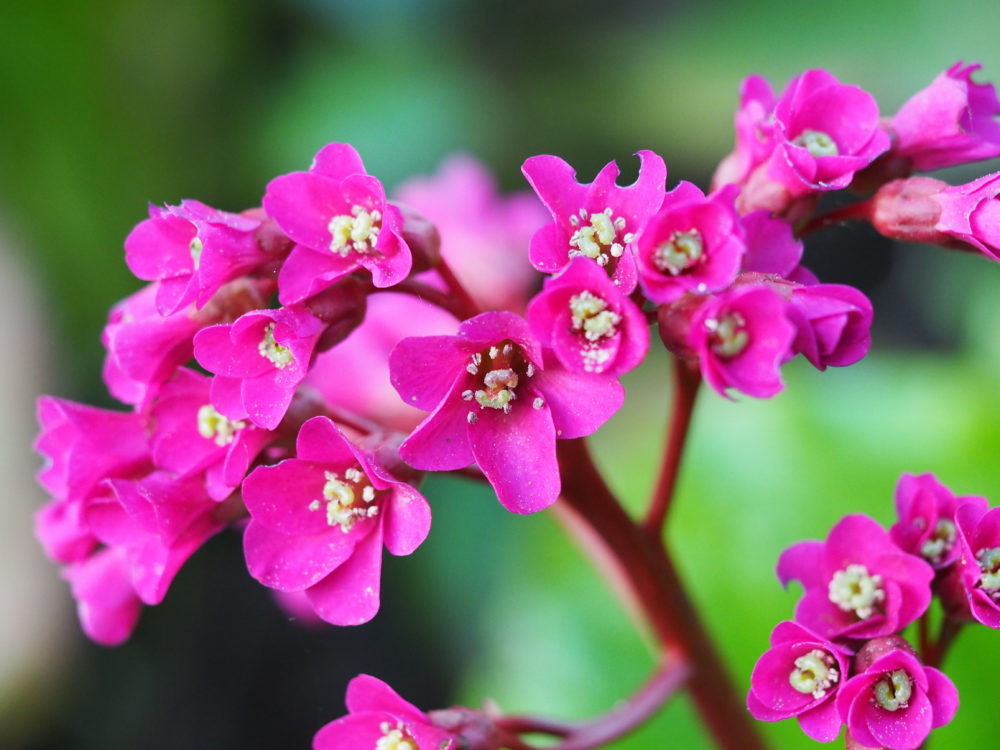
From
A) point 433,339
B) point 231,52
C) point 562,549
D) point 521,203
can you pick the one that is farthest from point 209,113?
point 433,339

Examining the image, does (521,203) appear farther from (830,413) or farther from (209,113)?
(209,113)

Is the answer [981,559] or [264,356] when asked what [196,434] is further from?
[981,559]

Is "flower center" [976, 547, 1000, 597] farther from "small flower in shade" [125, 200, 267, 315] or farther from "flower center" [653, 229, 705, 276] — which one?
"small flower in shade" [125, 200, 267, 315]

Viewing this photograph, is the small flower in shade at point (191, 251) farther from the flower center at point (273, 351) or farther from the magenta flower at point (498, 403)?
the magenta flower at point (498, 403)

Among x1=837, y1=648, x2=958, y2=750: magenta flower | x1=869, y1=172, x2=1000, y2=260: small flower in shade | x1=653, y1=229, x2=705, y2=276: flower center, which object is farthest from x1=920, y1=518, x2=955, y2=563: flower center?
x1=653, y1=229, x2=705, y2=276: flower center

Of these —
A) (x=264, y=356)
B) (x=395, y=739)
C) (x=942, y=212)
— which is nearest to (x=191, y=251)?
(x=264, y=356)

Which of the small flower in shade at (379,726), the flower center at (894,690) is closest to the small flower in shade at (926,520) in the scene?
the flower center at (894,690)
